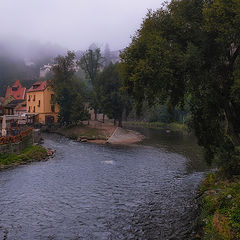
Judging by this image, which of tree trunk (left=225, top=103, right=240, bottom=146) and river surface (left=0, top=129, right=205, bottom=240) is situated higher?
tree trunk (left=225, top=103, right=240, bottom=146)

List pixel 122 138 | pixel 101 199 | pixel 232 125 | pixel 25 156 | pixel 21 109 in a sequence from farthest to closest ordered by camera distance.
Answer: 1. pixel 21 109
2. pixel 122 138
3. pixel 25 156
4. pixel 101 199
5. pixel 232 125

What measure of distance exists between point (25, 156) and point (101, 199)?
1980 cm

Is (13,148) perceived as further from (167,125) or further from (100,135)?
(167,125)

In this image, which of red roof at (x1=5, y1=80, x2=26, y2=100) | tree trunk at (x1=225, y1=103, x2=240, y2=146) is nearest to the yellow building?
red roof at (x1=5, y1=80, x2=26, y2=100)

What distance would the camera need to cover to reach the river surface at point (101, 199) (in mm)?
16172

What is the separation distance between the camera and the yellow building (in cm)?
8394

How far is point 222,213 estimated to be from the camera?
15.6m

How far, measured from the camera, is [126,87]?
2217 cm

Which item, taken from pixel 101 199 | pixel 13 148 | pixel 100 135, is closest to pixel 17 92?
pixel 100 135

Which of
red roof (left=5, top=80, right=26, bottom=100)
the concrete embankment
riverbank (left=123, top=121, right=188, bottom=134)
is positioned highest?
red roof (left=5, top=80, right=26, bottom=100)

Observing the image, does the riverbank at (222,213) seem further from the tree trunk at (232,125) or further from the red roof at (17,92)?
the red roof at (17,92)

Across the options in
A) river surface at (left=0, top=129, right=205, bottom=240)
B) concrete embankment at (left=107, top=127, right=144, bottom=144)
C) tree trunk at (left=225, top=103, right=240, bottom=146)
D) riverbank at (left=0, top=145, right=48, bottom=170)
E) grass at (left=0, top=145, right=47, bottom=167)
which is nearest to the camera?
river surface at (left=0, top=129, right=205, bottom=240)

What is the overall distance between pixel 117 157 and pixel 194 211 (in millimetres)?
22346

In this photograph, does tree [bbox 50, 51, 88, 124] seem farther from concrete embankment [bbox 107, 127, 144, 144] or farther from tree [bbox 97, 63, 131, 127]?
concrete embankment [bbox 107, 127, 144, 144]
